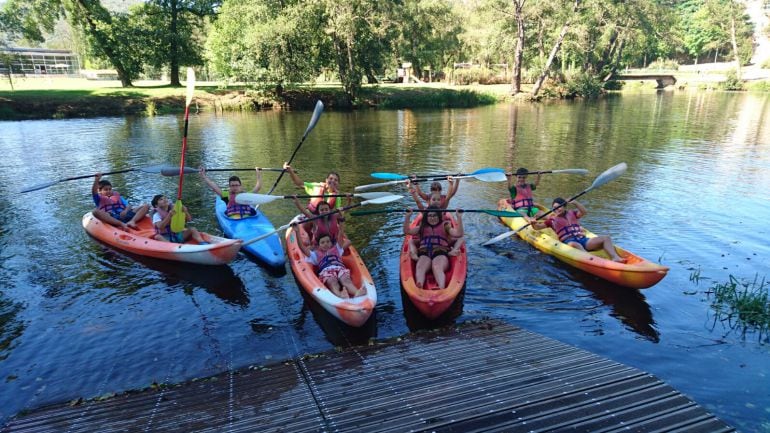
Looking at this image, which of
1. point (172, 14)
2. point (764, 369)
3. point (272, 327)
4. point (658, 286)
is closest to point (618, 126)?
point (658, 286)

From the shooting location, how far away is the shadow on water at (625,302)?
6.09 meters

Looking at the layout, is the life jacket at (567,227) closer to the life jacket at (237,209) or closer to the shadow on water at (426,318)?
the shadow on water at (426,318)

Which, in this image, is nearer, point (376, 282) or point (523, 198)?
point (376, 282)

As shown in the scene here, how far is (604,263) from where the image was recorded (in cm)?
700

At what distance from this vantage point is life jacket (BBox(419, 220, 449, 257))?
23.3ft

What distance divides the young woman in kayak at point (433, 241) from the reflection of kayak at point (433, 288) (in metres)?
0.09

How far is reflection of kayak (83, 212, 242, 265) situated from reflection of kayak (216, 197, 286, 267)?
19.1 inches

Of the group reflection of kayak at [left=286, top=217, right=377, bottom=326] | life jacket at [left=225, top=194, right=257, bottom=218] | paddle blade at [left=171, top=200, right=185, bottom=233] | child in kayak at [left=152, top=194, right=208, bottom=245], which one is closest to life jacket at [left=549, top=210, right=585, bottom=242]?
reflection of kayak at [left=286, top=217, right=377, bottom=326]

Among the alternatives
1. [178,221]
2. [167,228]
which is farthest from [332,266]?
[167,228]

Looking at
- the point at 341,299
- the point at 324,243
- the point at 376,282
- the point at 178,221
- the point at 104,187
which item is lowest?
the point at 376,282

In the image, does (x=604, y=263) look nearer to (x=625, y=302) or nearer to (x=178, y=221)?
(x=625, y=302)

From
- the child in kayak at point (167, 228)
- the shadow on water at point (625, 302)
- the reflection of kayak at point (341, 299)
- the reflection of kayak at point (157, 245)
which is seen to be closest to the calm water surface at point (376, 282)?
the shadow on water at point (625, 302)

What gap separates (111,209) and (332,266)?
5.12 metres

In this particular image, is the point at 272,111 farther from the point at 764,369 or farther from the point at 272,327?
the point at 764,369
